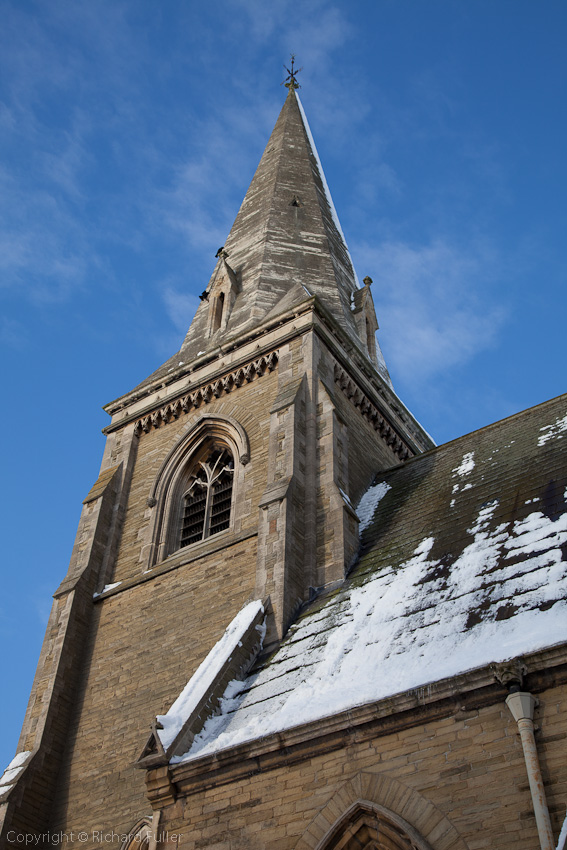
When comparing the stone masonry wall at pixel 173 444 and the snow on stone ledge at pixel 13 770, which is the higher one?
the stone masonry wall at pixel 173 444

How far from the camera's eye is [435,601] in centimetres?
1027

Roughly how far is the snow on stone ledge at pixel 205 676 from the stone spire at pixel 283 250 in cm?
793

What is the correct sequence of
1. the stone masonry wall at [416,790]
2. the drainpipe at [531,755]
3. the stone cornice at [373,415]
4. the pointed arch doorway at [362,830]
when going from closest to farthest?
1. the drainpipe at [531,755]
2. the stone masonry wall at [416,790]
3. the pointed arch doorway at [362,830]
4. the stone cornice at [373,415]

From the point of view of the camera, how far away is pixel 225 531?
49.1ft

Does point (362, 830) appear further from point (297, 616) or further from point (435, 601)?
point (297, 616)

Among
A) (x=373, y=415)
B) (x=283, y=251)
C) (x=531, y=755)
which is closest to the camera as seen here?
(x=531, y=755)

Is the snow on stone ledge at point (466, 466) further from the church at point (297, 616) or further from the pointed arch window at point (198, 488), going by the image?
the pointed arch window at point (198, 488)

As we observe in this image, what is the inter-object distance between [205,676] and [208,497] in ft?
17.9

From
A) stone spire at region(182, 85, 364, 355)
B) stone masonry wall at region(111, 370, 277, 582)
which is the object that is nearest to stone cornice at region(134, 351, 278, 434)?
stone masonry wall at region(111, 370, 277, 582)

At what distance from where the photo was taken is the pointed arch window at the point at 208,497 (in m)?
15.6

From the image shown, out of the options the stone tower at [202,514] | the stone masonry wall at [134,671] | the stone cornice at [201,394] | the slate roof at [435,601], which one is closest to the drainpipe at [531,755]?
the slate roof at [435,601]

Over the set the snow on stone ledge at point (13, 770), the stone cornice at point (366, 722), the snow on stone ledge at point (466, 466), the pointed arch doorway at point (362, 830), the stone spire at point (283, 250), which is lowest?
the pointed arch doorway at point (362, 830)

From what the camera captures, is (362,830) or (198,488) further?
(198,488)

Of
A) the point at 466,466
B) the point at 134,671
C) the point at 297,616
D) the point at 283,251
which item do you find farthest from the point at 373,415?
Answer: the point at 134,671
